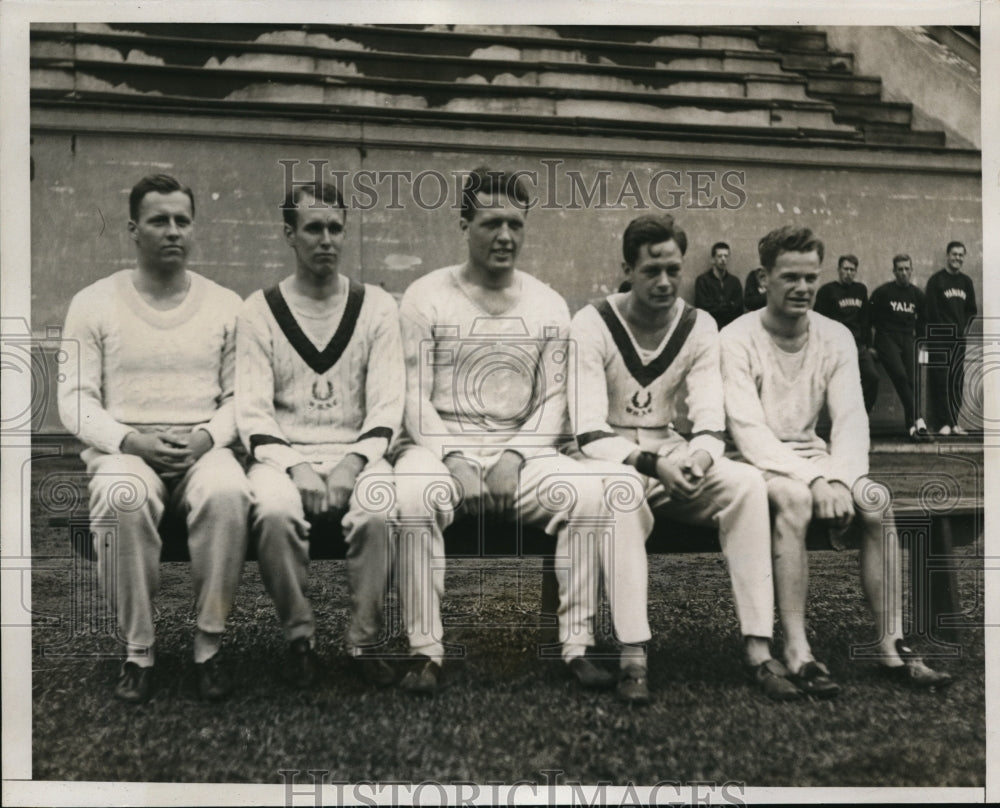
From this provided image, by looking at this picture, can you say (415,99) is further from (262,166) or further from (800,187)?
(800,187)

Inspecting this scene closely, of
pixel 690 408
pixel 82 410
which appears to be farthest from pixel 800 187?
pixel 82 410

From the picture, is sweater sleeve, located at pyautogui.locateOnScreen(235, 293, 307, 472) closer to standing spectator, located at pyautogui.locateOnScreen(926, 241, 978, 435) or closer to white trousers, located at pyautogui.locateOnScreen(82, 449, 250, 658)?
white trousers, located at pyautogui.locateOnScreen(82, 449, 250, 658)

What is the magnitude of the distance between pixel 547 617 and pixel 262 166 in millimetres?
1986

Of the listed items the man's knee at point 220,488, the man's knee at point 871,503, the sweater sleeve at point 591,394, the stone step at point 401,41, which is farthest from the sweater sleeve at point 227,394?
the man's knee at point 871,503

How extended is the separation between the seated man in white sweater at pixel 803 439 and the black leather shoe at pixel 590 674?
0.67m

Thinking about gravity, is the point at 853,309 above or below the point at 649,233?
below

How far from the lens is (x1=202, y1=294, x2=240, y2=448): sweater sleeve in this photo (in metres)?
3.74

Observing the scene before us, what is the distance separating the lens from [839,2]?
12.8 feet

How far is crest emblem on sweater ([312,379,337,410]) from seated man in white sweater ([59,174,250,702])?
31 centimetres

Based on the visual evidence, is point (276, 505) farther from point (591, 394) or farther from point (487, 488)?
point (591, 394)

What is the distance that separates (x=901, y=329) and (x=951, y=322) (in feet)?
0.66

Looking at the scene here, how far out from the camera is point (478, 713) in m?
3.66

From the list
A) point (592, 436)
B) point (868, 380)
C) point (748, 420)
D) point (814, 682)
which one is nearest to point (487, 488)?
point (592, 436)

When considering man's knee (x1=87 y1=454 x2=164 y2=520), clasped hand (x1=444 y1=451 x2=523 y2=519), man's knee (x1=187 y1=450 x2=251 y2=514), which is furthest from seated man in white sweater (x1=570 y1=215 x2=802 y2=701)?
man's knee (x1=87 y1=454 x2=164 y2=520)
